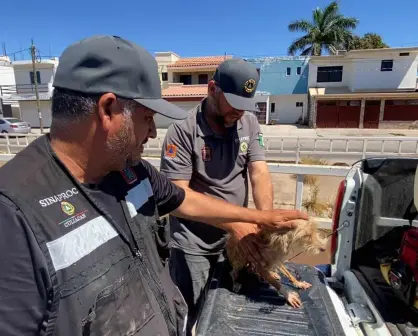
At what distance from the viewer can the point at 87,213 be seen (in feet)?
4.31

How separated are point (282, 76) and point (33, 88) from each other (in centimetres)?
2706

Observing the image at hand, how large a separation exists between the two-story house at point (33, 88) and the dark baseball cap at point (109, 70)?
1430 inches

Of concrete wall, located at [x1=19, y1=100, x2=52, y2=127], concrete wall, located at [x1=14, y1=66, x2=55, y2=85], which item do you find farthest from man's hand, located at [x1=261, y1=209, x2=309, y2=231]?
concrete wall, located at [x1=14, y1=66, x2=55, y2=85]

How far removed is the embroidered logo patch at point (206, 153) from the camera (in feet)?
8.74

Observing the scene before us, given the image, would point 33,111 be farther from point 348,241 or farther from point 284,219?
point 284,219

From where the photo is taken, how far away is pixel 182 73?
120ft

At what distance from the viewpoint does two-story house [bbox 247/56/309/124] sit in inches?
1350

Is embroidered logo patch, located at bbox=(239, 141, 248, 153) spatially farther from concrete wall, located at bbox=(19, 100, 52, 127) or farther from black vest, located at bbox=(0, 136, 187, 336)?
concrete wall, located at bbox=(19, 100, 52, 127)

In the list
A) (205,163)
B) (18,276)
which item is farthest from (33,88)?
(18,276)

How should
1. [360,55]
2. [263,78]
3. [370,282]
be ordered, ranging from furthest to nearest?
[263,78], [360,55], [370,282]

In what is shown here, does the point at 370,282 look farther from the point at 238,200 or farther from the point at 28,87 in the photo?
the point at 28,87

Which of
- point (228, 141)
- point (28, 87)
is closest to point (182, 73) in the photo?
point (28, 87)

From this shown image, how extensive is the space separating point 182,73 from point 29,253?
37286mm

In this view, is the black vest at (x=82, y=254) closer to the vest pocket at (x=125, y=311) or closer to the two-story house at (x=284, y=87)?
the vest pocket at (x=125, y=311)
